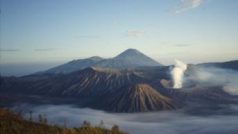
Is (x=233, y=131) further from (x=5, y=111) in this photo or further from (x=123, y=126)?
(x=5, y=111)

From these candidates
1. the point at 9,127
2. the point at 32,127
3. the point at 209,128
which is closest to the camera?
the point at 9,127

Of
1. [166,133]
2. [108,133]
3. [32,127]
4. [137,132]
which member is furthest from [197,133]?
[32,127]

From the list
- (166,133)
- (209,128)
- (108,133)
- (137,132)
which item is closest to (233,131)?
(209,128)

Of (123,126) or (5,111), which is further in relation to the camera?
(123,126)

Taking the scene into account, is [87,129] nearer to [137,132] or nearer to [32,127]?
[32,127]

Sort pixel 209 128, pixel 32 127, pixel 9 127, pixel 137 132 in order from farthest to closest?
1. pixel 209 128
2. pixel 137 132
3. pixel 32 127
4. pixel 9 127

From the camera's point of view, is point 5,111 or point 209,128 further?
point 209,128

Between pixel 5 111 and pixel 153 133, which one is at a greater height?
pixel 5 111

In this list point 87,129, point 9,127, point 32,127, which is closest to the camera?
point 9,127

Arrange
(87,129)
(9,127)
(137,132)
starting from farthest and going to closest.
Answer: (137,132)
(87,129)
(9,127)
